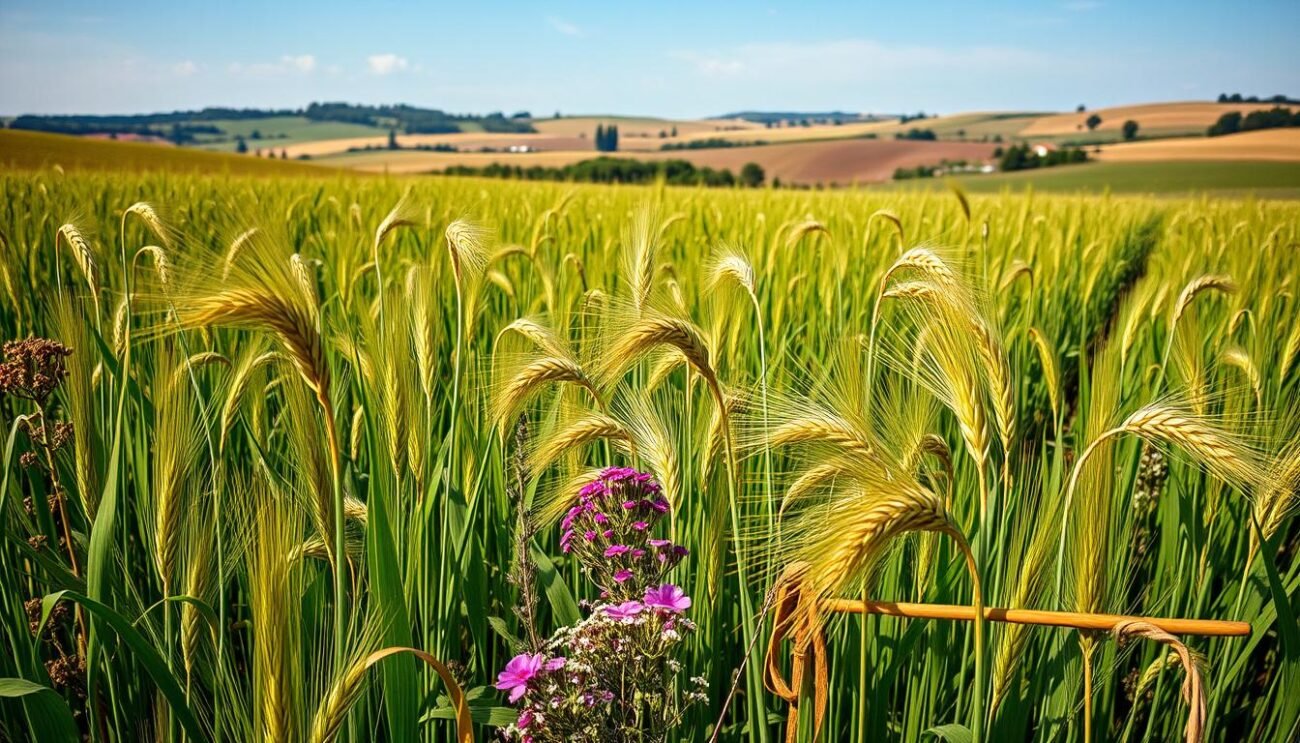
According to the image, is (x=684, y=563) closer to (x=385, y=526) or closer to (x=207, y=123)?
(x=385, y=526)

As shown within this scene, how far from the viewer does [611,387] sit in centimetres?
142

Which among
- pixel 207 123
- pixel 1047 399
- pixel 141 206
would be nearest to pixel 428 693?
pixel 141 206

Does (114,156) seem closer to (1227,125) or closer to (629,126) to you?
(1227,125)

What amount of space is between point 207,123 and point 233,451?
323 ft

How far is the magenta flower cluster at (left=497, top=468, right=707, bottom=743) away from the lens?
988 millimetres

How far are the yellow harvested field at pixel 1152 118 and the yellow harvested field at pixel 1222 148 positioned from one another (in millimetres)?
7741

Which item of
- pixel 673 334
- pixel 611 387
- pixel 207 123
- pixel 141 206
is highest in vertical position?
pixel 207 123

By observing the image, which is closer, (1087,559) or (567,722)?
(567,722)

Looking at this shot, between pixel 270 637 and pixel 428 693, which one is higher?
pixel 270 637

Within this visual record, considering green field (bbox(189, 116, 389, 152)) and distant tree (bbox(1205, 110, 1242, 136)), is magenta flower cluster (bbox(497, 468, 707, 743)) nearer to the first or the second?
distant tree (bbox(1205, 110, 1242, 136))

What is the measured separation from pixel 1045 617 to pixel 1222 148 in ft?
132

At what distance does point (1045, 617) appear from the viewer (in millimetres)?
944

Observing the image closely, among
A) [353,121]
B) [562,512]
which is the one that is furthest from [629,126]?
[562,512]

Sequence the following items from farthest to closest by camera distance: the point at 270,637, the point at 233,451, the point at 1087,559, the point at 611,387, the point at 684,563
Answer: the point at 233,451 < the point at 684,563 < the point at 611,387 < the point at 1087,559 < the point at 270,637
